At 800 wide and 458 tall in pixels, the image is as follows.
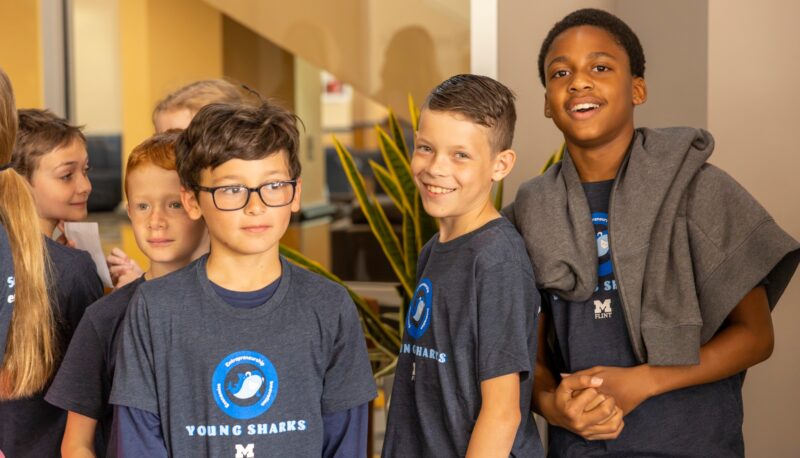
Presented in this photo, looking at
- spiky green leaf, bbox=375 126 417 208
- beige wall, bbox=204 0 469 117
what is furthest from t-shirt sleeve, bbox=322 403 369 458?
beige wall, bbox=204 0 469 117

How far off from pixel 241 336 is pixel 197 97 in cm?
104

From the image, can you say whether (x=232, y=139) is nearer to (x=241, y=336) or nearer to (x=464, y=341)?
(x=241, y=336)

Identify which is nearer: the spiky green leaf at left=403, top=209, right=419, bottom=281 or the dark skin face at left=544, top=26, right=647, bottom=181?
the dark skin face at left=544, top=26, right=647, bottom=181

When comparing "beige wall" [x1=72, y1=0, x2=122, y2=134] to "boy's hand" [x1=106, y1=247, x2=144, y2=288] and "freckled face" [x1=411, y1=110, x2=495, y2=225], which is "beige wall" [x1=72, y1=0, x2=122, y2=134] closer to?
"boy's hand" [x1=106, y1=247, x2=144, y2=288]

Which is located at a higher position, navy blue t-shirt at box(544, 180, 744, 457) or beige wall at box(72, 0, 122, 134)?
beige wall at box(72, 0, 122, 134)

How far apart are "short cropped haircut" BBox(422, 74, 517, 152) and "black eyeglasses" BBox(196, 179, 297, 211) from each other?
0.35 m

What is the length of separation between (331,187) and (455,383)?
2855mm

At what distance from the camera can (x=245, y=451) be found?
5.02 feet

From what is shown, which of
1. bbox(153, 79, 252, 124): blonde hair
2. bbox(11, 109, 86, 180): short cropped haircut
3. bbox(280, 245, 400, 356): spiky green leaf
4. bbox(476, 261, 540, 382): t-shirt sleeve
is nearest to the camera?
bbox(476, 261, 540, 382): t-shirt sleeve

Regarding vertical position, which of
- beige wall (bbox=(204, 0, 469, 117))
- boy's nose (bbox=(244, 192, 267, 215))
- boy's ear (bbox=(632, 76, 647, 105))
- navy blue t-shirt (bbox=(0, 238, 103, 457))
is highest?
beige wall (bbox=(204, 0, 469, 117))

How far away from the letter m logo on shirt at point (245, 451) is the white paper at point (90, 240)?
806 mm

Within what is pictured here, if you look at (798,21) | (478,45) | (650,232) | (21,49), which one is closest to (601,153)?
(650,232)

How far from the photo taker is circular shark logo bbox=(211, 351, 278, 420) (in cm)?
153

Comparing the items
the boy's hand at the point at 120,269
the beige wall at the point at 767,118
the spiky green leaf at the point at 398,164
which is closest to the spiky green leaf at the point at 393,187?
the spiky green leaf at the point at 398,164
